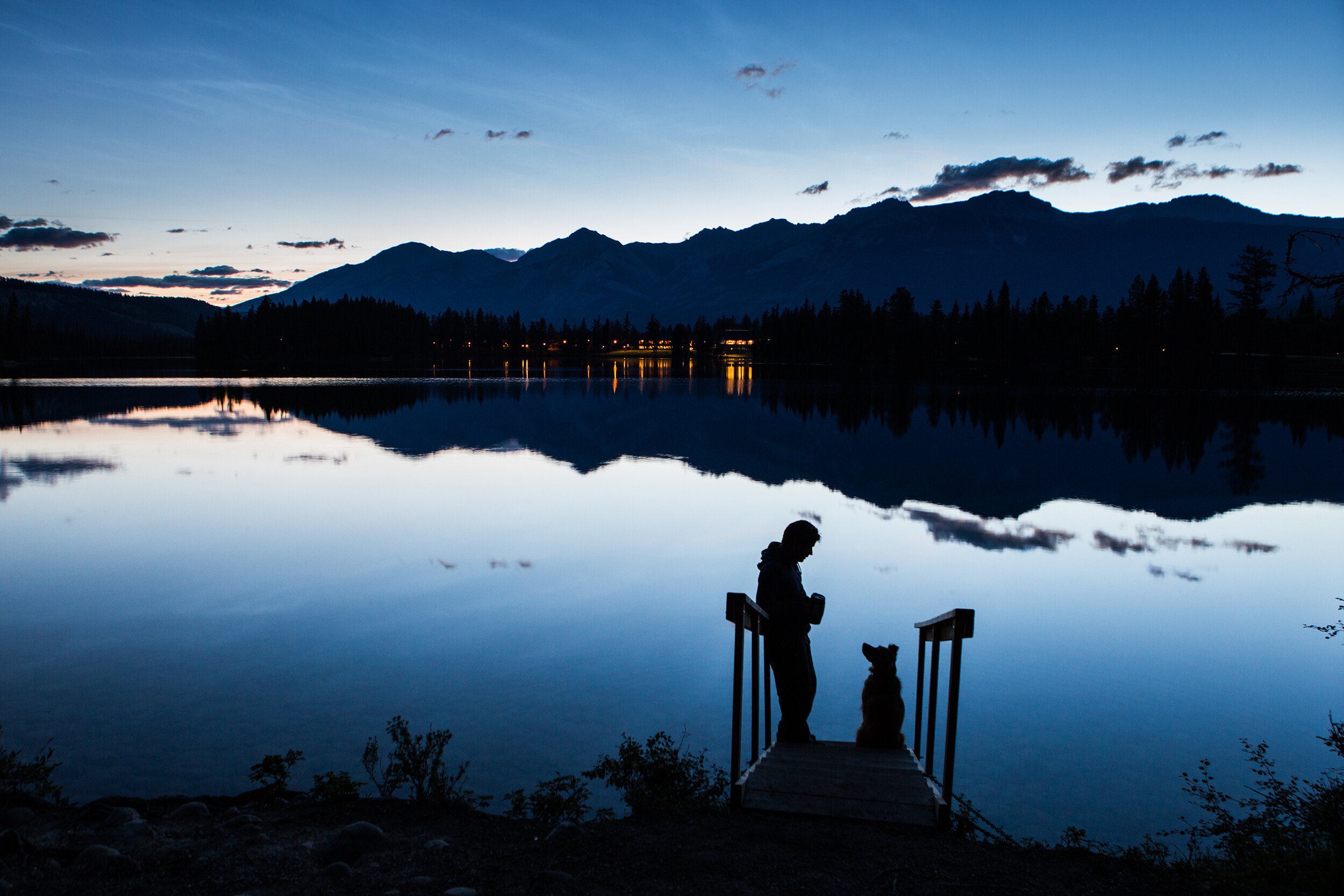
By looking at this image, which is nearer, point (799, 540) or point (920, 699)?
point (799, 540)

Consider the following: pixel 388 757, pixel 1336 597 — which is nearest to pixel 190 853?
pixel 388 757

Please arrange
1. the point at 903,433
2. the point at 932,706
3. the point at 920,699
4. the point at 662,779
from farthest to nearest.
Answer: the point at 903,433
the point at 920,699
the point at 932,706
the point at 662,779

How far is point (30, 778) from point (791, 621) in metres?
7.84

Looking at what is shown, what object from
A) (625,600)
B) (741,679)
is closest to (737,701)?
(741,679)

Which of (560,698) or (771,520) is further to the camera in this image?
(771,520)

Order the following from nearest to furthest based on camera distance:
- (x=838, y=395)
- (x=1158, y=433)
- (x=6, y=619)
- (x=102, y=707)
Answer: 1. (x=102, y=707)
2. (x=6, y=619)
3. (x=1158, y=433)
4. (x=838, y=395)

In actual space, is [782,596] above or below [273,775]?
above

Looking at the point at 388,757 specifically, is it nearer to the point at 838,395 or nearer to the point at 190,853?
the point at 190,853

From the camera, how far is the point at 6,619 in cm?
1296

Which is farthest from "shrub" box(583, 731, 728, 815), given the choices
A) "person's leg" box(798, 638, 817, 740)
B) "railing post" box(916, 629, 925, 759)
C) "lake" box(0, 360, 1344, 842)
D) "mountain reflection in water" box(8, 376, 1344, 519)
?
"mountain reflection in water" box(8, 376, 1344, 519)

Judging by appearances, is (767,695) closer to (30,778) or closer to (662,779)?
(662,779)

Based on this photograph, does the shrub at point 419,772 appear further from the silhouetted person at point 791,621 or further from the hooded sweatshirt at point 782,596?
the hooded sweatshirt at point 782,596

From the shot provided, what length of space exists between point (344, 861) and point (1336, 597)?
19147 mm

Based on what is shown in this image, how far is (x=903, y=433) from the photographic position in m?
45.2
